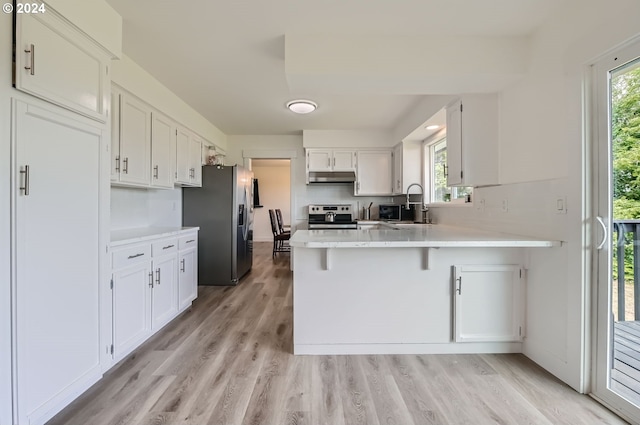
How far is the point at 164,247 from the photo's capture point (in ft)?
8.75

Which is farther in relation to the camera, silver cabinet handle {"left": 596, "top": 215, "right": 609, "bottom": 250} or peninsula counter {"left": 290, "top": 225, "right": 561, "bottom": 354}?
peninsula counter {"left": 290, "top": 225, "right": 561, "bottom": 354}

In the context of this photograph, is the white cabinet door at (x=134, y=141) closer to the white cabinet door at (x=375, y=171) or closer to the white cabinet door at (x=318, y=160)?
the white cabinet door at (x=318, y=160)

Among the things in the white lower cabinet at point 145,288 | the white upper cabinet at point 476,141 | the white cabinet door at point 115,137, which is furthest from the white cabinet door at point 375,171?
the white cabinet door at point 115,137

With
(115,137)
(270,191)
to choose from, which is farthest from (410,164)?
(270,191)

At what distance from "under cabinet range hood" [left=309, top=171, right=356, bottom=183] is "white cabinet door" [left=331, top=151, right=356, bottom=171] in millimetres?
105

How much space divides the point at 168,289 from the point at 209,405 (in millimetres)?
1440

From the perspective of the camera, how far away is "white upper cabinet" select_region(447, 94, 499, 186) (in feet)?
7.95

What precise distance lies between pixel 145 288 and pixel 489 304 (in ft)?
8.86

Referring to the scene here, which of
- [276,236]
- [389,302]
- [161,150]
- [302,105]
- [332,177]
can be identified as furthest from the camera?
[276,236]

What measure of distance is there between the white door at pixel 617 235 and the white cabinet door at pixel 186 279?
10.8ft

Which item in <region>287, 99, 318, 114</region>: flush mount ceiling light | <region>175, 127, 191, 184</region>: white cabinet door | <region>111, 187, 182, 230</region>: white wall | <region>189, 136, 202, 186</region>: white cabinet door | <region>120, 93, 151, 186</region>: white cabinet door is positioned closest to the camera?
<region>120, 93, 151, 186</region>: white cabinet door

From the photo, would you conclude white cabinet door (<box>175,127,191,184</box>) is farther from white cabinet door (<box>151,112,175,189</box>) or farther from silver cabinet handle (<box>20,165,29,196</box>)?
silver cabinet handle (<box>20,165,29,196</box>)

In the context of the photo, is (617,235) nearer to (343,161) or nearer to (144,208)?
(343,161)

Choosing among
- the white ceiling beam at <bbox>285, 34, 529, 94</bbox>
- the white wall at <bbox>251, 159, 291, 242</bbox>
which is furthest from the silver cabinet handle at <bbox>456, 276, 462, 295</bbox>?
the white wall at <bbox>251, 159, 291, 242</bbox>
